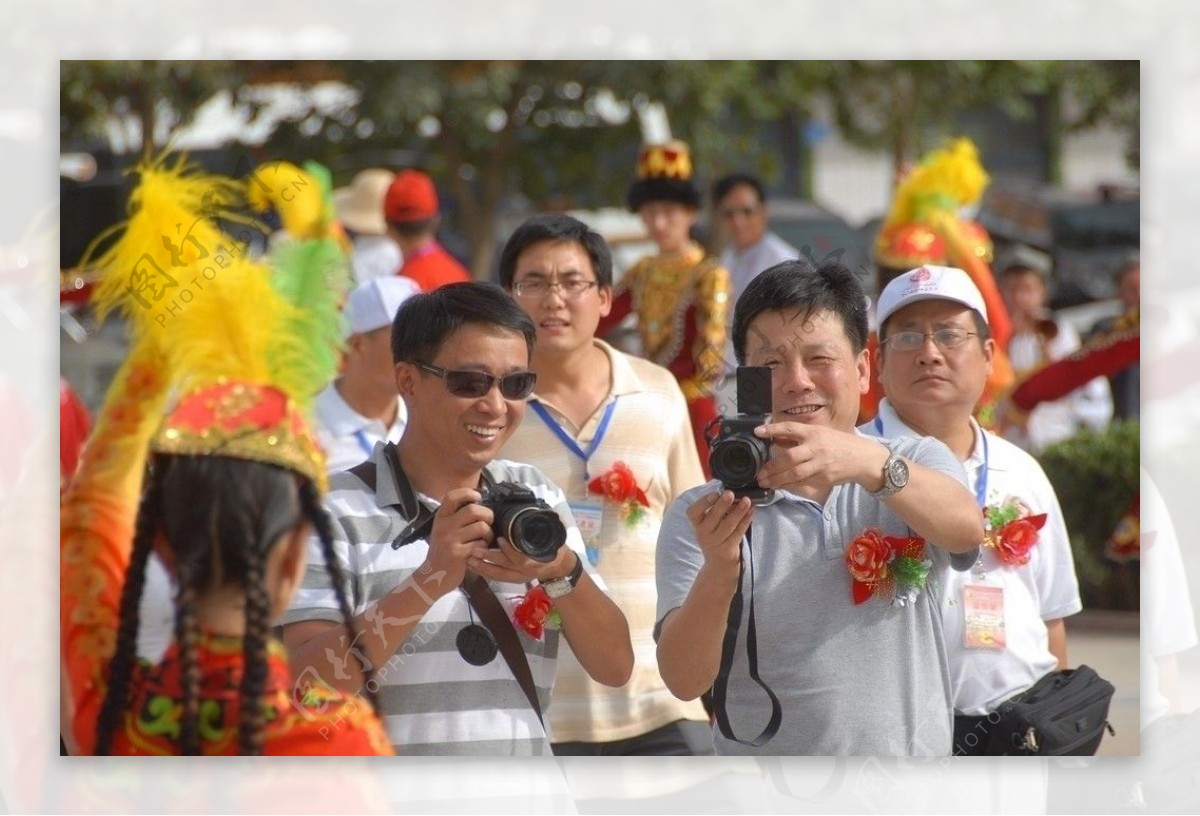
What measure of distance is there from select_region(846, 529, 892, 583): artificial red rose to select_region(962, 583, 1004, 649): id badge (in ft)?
1.07

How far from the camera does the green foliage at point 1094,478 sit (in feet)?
17.6

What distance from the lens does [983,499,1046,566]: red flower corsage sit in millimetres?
3195

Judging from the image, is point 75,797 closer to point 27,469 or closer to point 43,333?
point 27,469

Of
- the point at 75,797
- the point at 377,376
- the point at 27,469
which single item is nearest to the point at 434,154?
the point at 377,376

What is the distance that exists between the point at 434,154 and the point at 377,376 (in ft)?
10.3

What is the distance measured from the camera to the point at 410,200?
18.3ft

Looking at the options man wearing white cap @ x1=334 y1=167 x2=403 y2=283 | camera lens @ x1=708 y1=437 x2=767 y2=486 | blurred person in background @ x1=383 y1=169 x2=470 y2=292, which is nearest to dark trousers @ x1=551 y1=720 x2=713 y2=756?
camera lens @ x1=708 y1=437 x2=767 y2=486

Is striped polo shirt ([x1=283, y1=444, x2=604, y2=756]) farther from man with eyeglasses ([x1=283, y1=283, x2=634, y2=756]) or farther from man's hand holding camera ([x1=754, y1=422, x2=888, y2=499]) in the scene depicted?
man's hand holding camera ([x1=754, y1=422, x2=888, y2=499])

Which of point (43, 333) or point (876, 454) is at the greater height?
point (43, 333)

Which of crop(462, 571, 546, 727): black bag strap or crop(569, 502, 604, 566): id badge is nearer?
crop(462, 571, 546, 727): black bag strap

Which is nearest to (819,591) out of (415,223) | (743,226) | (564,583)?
(564,583)

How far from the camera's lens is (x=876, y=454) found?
8.72 feet

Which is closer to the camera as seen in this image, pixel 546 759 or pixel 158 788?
pixel 158 788

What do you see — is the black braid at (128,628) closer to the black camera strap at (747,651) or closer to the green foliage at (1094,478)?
the black camera strap at (747,651)
